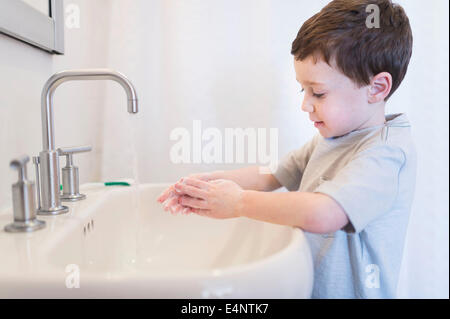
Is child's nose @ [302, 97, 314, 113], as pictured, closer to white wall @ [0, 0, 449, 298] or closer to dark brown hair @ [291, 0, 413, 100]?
dark brown hair @ [291, 0, 413, 100]

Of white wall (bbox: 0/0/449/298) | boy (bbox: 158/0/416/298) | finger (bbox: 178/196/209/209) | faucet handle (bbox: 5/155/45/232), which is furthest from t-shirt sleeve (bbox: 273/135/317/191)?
faucet handle (bbox: 5/155/45/232)

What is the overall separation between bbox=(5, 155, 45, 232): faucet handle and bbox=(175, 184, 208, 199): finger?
209 mm

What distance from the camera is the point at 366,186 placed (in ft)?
1.69

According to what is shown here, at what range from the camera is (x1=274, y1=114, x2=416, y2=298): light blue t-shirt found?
0.53m

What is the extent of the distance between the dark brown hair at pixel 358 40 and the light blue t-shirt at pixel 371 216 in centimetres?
11

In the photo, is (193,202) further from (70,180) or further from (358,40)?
(358,40)

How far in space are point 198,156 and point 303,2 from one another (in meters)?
0.51

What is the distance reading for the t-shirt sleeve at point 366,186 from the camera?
0.50m

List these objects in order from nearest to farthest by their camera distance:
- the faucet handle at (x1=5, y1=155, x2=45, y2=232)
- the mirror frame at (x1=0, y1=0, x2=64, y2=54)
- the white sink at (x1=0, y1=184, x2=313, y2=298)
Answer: the white sink at (x1=0, y1=184, x2=313, y2=298)
the faucet handle at (x1=5, y1=155, x2=45, y2=232)
the mirror frame at (x1=0, y1=0, x2=64, y2=54)

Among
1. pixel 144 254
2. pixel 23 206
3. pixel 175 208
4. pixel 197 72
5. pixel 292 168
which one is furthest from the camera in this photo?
pixel 197 72

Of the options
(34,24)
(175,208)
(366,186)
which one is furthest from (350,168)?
(34,24)

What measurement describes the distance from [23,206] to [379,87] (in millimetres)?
615

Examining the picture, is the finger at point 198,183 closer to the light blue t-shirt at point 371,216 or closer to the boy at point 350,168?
the boy at point 350,168
